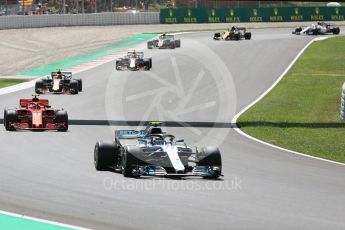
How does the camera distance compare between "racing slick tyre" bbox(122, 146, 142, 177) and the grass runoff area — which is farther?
the grass runoff area

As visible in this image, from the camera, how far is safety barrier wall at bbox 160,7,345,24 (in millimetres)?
84438

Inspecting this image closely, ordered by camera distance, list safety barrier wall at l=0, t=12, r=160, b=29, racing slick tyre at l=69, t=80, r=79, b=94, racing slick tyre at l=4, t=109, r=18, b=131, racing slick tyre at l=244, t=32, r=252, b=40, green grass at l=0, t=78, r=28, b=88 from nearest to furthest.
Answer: racing slick tyre at l=4, t=109, r=18, b=131, racing slick tyre at l=69, t=80, r=79, b=94, green grass at l=0, t=78, r=28, b=88, racing slick tyre at l=244, t=32, r=252, b=40, safety barrier wall at l=0, t=12, r=160, b=29

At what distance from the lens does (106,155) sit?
18141 millimetres

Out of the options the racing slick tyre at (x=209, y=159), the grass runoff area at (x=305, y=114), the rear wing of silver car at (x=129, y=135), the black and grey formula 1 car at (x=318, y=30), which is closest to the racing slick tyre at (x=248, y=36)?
the black and grey formula 1 car at (x=318, y=30)

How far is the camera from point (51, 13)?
8250 cm

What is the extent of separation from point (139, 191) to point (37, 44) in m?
52.6

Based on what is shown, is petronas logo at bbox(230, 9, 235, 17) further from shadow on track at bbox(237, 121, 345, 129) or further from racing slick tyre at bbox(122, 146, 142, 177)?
racing slick tyre at bbox(122, 146, 142, 177)

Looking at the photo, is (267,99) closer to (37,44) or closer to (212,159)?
(212,159)

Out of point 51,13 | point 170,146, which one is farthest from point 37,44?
point 170,146

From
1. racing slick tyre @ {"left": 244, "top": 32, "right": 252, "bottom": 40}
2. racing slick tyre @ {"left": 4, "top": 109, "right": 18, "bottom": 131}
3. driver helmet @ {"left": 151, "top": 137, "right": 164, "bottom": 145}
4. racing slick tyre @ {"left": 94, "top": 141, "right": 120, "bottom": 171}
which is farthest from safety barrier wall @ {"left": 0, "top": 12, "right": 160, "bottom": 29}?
driver helmet @ {"left": 151, "top": 137, "right": 164, "bottom": 145}

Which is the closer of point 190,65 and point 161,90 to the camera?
point 161,90

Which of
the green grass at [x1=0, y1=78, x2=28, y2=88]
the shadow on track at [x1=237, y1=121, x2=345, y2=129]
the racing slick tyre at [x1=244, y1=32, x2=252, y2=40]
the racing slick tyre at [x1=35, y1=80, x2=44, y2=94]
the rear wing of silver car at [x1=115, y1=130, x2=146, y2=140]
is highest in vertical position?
the rear wing of silver car at [x1=115, y1=130, x2=146, y2=140]

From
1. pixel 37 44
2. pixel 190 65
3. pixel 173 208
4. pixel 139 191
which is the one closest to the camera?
pixel 173 208

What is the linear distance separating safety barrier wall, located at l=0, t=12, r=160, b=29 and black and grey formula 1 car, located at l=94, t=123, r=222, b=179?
58.5m
